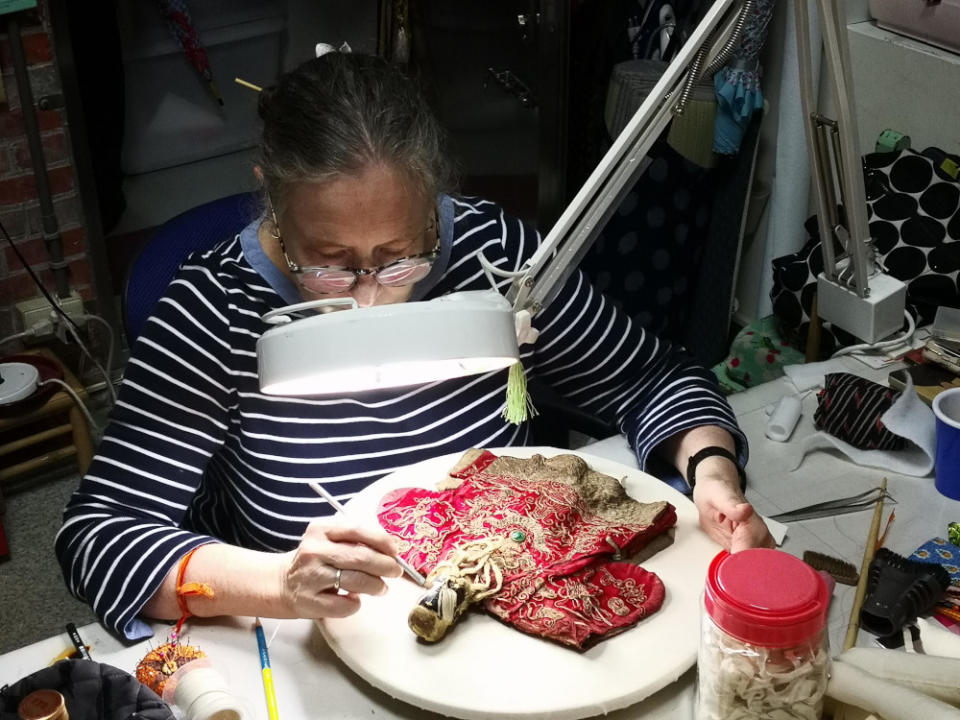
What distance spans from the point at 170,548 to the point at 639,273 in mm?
1678

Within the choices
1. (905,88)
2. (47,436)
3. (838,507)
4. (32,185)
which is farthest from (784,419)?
(32,185)

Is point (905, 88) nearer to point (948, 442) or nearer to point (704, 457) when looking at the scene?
point (948, 442)

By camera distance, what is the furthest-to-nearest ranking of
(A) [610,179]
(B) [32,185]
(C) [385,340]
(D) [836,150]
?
(B) [32,185] → (D) [836,150] → (A) [610,179] → (C) [385,340]

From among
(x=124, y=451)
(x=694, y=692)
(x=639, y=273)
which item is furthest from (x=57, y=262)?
(x=694, y=692)

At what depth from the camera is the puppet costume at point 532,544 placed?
4.26 ft

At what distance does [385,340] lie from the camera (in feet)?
3.41

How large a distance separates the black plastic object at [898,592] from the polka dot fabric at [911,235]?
0.80 metres

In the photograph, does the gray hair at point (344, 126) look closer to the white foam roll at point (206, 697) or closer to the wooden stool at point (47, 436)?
the white foam roll at point (206, 697)

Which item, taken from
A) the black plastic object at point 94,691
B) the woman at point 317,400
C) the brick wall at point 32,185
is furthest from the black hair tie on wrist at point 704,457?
the brick wall at point 32,185

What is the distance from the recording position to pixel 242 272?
165 cm

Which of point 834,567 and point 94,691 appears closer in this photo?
point 94,691

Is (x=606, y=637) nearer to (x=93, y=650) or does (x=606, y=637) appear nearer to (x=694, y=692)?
(x=694, y=692)

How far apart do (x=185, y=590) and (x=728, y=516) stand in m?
0.70

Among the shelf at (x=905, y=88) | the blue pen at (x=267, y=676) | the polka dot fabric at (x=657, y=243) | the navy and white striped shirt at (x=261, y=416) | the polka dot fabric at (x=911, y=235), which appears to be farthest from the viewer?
the polka dot fabric at (x=657, y=243)
